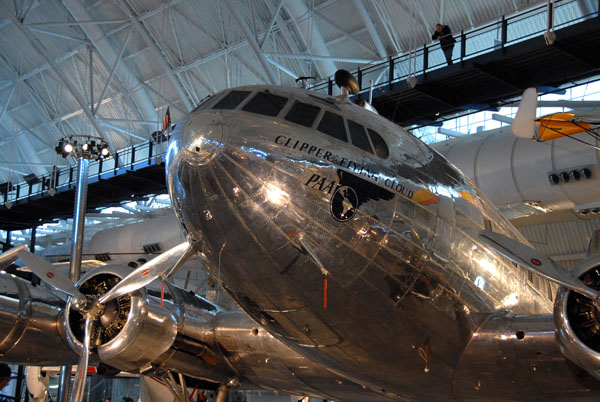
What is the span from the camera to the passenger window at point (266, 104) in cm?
604

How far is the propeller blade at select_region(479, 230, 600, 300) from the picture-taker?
5738mm

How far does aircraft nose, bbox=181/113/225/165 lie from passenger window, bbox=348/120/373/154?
4.43 feet

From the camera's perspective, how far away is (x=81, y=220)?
59.2 ft

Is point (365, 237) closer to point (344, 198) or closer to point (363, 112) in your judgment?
point (344, 198)

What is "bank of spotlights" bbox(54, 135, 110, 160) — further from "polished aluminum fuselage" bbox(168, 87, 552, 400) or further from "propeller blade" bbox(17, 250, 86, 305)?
"polished aluminum fuselage" bbox(168, 87, 552, 400)

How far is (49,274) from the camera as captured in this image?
8.74 metres

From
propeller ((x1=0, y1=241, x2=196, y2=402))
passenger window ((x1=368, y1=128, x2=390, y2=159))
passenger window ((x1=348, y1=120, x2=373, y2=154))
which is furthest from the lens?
propeller ((x1=0, y1=241, x2=196, y2=402))

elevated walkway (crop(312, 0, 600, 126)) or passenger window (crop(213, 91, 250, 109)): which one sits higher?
elevated walkway (crop(312, 0, 600, 126))

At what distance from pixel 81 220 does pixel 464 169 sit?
37.6 feet

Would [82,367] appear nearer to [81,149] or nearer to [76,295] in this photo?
[76,295]

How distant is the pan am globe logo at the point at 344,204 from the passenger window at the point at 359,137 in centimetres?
56

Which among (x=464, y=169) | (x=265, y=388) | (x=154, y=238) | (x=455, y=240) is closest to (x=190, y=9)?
(x=154, y=238)

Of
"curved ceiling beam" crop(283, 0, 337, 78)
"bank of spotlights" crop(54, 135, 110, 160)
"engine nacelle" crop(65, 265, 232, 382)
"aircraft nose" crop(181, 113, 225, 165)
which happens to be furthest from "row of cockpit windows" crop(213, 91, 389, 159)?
"curved ceiling beam" crop(283, 0, 337, 78)

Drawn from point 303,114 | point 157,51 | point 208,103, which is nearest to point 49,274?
point 208,103
